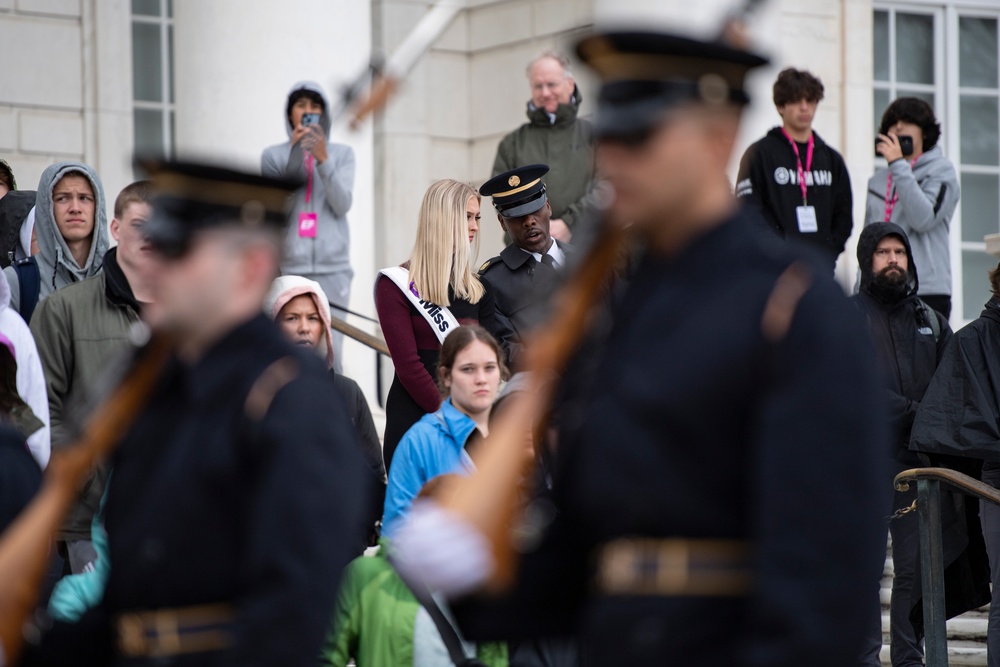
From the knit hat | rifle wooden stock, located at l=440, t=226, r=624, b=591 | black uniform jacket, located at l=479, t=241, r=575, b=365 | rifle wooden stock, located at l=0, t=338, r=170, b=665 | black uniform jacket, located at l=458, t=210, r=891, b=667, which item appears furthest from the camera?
black uniform jacket, located at l=479, t=241, r=575, b=365

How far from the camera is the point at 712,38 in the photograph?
2621 mm

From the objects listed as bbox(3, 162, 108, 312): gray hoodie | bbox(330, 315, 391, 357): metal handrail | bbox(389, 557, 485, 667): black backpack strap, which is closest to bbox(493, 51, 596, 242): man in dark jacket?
bbox(330, 315, 391, 357): metal handrail

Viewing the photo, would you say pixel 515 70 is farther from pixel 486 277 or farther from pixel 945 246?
pixel 486 277

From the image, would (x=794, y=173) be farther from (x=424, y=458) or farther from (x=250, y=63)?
(x=424, y=458)

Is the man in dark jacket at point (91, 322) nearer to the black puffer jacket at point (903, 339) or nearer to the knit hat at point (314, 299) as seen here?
the knit hat at point (314, 299)

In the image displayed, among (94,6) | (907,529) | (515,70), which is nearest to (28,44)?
(94,6)

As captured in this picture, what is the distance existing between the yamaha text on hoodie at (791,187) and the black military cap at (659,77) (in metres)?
7.11

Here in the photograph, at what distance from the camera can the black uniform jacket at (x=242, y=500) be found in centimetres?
267

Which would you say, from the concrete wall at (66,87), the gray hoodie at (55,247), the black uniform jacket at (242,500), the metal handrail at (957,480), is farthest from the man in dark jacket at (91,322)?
the concrete wall at (66,87)

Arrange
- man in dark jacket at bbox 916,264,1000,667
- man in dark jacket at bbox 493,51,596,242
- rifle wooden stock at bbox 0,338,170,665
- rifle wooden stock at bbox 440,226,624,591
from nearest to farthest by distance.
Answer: rifle wooden stock at bbox 440,226,624,591 → rifle wooden stock at bbox 0,338,170,665 → man in dark jacket at bbox 916,264,1000,667 → man in dark jacket at bbox 493,51,596,242

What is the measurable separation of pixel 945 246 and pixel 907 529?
2703mm

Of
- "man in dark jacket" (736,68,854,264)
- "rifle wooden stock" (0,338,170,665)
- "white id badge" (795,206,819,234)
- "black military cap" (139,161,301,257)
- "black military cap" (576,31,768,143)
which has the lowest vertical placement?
"rifle wooden stock" (0,338,170,665)

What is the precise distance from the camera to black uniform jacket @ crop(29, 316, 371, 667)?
2.67 m

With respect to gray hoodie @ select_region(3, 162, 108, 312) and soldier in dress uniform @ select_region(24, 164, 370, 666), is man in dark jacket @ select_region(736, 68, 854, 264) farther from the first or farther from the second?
soldier in dress uniform @ select_region(24, 164, 370, 666)
